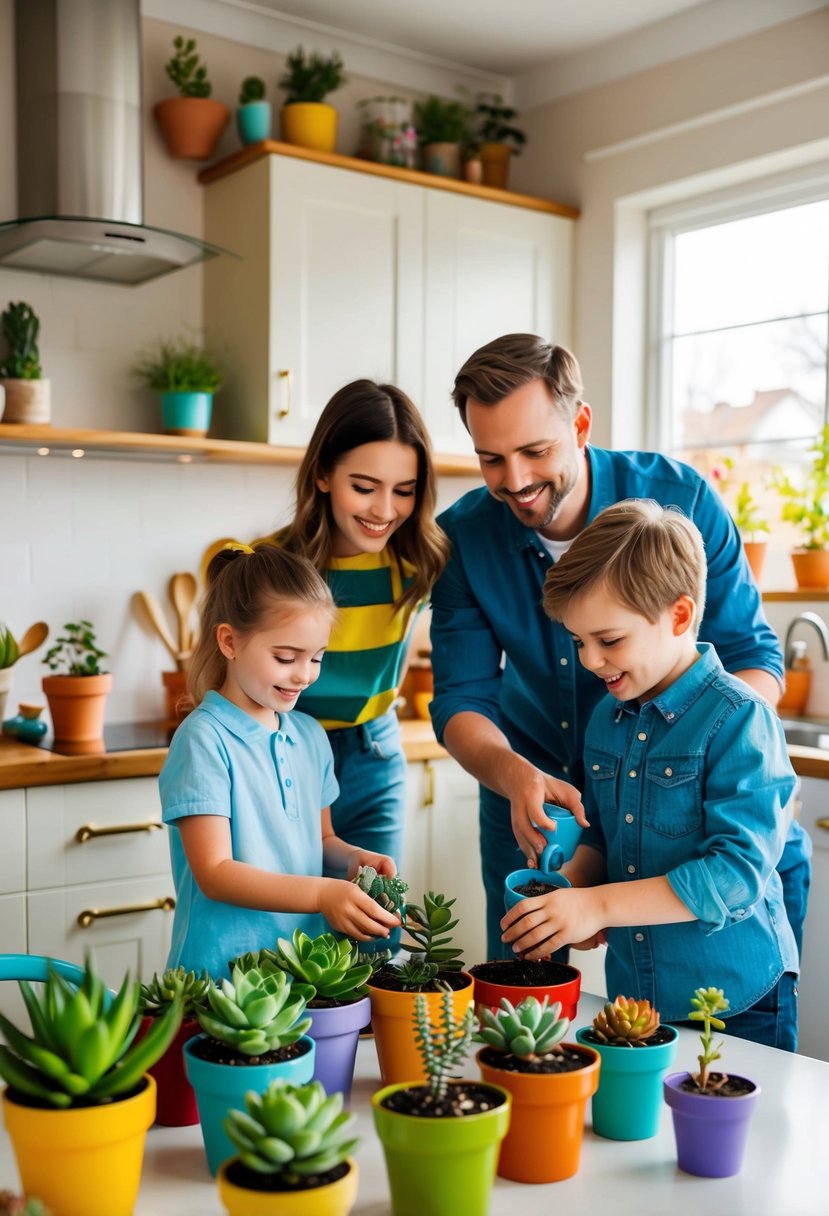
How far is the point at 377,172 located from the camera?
341 cm

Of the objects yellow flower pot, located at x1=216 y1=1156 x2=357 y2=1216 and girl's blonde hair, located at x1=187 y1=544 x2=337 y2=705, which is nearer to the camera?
yellow flower pot, located at x1=216 y1=1156 x2=357 y2=1216

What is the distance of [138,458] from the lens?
3.29 meters

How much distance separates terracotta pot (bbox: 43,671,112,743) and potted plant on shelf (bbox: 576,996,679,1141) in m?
2.04

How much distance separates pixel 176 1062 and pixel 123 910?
1.71 metres

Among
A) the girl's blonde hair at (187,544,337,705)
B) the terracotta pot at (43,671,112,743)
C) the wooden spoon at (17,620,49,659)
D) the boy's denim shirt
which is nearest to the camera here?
the boy's denim shirt

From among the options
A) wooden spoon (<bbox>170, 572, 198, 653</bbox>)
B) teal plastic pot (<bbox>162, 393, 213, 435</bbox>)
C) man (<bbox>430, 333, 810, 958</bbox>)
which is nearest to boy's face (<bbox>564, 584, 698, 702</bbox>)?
man (<bbox>430, 333, 810, 958</bbox>)

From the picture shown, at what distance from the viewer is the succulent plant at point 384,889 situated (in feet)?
4.22

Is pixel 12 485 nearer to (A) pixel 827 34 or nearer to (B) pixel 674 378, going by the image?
(B) pixel 674 378

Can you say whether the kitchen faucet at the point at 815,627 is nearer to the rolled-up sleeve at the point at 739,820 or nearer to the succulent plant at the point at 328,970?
the rolled-up sleeve at the point at 739,820

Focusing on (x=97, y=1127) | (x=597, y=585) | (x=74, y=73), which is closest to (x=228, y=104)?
(x=74, y=73)

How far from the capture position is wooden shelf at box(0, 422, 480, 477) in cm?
294

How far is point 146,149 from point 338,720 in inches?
83.0

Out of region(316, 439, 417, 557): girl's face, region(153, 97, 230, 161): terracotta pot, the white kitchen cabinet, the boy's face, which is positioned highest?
region(153, 97, 230, 161): terracotta pot

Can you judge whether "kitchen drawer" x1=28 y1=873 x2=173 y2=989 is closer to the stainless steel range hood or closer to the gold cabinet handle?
the gold cabinet handle
